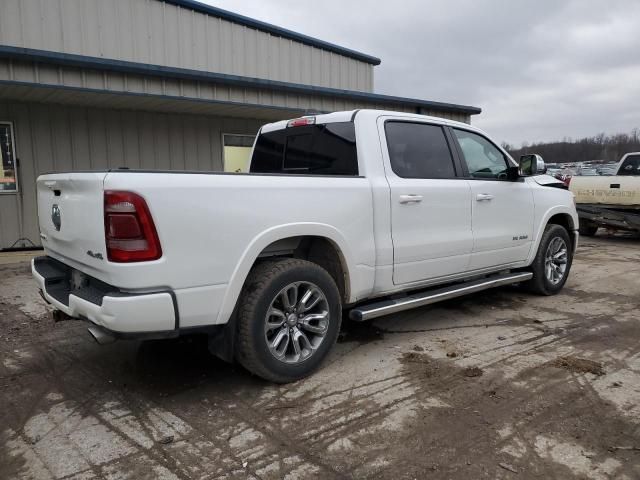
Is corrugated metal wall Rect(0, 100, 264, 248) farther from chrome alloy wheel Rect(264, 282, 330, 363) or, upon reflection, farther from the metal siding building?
chrome alloy wheel Rect(264, 282, 330, 363)

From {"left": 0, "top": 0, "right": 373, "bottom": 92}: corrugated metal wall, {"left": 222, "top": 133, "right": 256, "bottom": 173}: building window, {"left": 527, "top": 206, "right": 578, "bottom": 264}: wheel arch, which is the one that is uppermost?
{"left": 0, "top": 0, "right": 373, "bottom": 92}: corrugated metal wall

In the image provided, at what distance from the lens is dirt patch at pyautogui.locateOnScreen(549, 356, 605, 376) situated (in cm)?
378

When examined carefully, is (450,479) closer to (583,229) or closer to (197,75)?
(197,75)

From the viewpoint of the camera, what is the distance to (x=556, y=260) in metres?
6.15

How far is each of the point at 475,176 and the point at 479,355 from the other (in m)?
1.76

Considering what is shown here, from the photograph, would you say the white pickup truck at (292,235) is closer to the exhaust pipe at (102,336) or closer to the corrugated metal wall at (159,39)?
the exhaust pipe at (102,336)

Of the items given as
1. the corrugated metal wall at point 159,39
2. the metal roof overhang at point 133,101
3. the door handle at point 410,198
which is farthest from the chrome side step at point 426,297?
the corrugated metal wall at point 159,39

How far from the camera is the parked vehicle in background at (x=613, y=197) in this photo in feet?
34.4

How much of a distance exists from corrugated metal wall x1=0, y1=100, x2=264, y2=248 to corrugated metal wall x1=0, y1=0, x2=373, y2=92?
157 centimetres

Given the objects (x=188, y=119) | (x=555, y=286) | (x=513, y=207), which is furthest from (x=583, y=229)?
(x=188, y=119)

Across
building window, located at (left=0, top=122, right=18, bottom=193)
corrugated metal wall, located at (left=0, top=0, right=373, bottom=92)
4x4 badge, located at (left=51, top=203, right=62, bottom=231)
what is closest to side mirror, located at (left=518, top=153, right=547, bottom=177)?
4x4 badge, located at (left=51, top=203, right=62, bottom=231)

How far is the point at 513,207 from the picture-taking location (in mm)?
5277

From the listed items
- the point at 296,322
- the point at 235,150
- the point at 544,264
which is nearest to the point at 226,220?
the point at 296,322

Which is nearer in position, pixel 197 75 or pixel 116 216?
pixel 116 216
